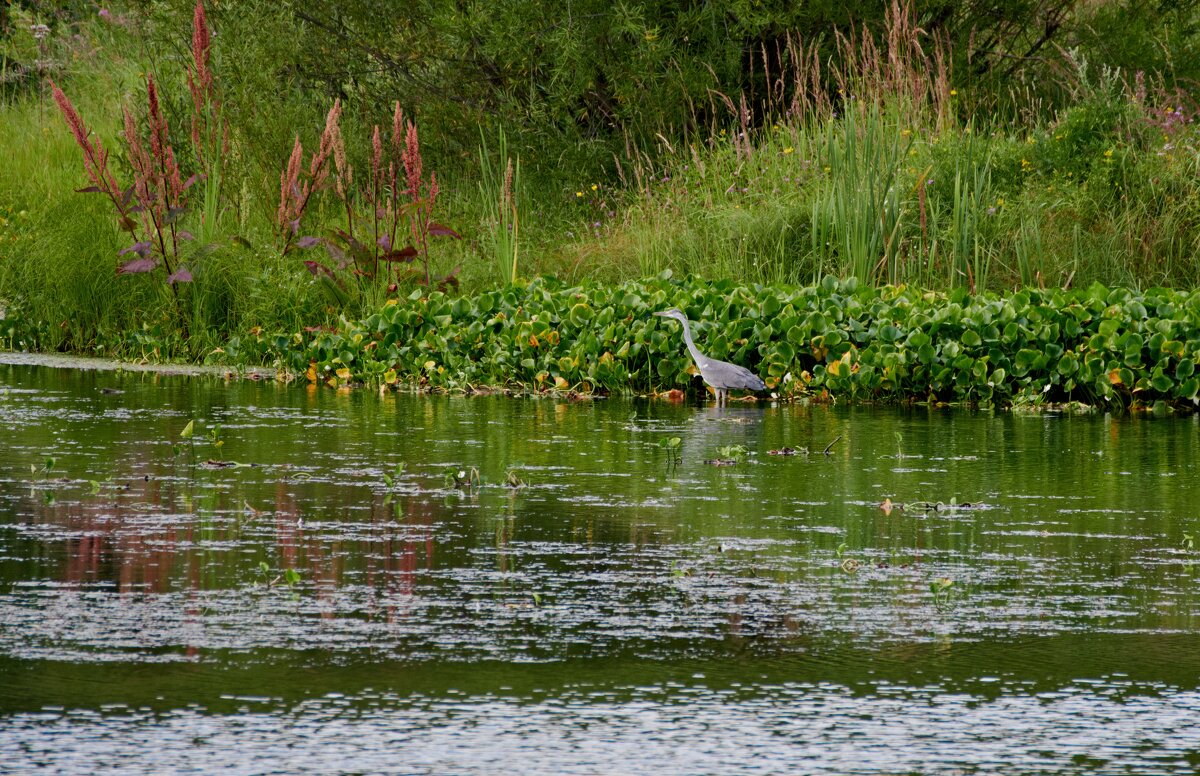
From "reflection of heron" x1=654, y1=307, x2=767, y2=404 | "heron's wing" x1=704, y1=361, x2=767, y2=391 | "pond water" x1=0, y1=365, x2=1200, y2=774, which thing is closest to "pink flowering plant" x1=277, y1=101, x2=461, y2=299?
"reflection of heron" x1=654, y1=307, x2=767, y2=404

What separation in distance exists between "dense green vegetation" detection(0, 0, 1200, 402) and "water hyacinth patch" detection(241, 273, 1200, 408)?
34mm

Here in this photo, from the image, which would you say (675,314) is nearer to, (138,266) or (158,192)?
(138,266)

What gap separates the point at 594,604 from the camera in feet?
16.5

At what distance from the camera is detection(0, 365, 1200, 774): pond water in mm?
3791

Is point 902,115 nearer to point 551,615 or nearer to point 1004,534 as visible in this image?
point 1004,534

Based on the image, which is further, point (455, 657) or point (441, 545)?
point (441, 545)

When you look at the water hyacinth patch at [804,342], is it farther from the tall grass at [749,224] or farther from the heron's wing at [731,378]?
→ the tall grass at [749,224]

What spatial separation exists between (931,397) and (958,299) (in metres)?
0.68

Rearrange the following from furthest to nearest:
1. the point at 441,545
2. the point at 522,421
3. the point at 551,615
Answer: the point at 522,421 → the point at 441,545 → the point at 551,615

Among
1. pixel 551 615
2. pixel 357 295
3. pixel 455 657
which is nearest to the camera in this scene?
pixel 455 657

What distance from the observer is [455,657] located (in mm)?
4438

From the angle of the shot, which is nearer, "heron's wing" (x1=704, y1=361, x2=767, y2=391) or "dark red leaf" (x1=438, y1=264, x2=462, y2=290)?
"heron's wing" (x1=704, y1=361, x2=767, y2=391)

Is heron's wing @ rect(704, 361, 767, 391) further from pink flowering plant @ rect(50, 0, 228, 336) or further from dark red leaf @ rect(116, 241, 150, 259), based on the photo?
dark red leaf @ rect(116, 241, 150, 259)

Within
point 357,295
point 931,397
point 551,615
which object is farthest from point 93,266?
point 551,615
